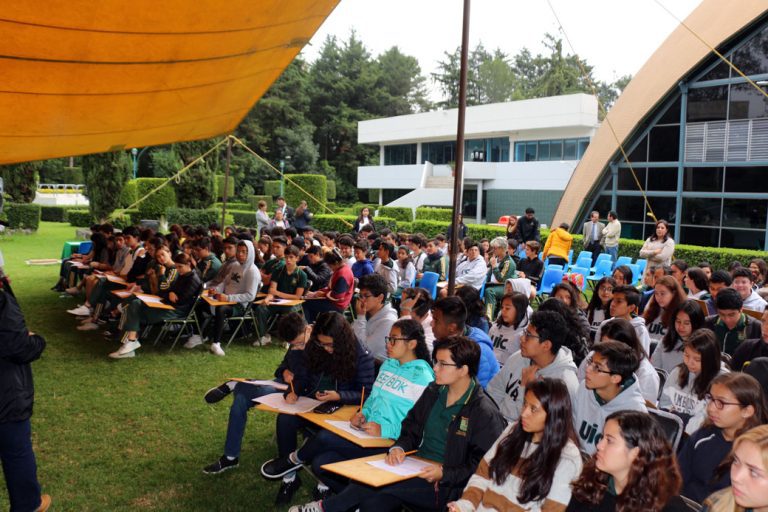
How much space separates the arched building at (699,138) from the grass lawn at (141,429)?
544 inches

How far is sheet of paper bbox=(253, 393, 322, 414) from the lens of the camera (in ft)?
14.2

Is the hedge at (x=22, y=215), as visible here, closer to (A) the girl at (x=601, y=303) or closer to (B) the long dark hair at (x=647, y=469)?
(A) the girl at (x=601, y=303)

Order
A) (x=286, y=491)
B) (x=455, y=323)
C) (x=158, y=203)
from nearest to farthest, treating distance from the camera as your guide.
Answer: (x=286, y=491)
(x=455, y=323)
(x=158, y=203)

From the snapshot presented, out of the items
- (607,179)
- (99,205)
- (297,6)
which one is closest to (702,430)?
(297,6)

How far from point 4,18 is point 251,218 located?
31.1 m

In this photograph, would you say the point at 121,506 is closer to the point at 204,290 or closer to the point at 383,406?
the point at 383,406

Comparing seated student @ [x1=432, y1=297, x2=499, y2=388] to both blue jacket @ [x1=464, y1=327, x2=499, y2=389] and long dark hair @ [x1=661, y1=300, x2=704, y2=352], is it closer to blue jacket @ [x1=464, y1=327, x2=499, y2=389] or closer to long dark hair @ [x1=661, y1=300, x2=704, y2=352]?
blue jacket @ [x1=464, y1=327, x2=499, y2=389]

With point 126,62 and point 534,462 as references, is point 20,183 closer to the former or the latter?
point 126,62

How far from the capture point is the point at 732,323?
557 centimetres

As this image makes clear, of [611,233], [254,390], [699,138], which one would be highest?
[699,138]

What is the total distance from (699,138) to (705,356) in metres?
15.2

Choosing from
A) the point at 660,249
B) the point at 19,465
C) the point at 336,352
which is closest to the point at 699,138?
the point at 660,249

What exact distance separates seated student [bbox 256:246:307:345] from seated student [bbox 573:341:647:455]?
5326 mm

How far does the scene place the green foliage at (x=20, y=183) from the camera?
24.8 metres
